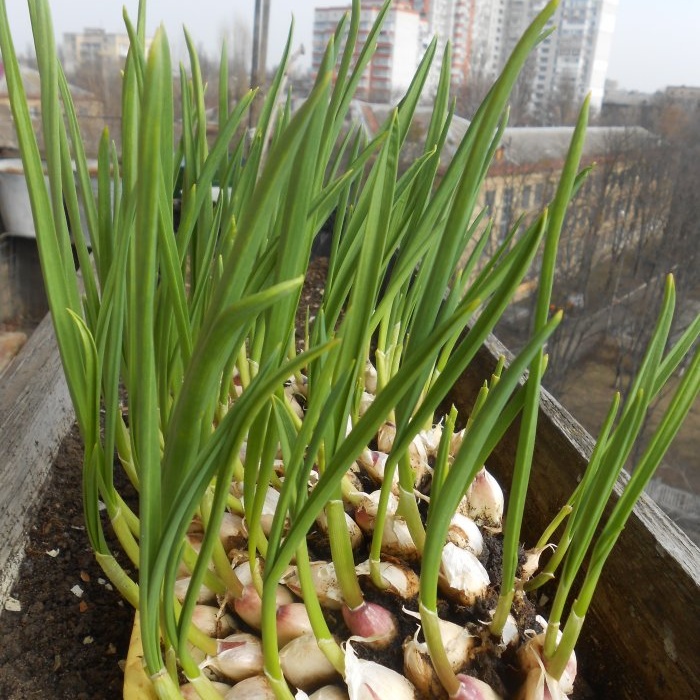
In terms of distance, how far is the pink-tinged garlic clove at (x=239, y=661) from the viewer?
265mm

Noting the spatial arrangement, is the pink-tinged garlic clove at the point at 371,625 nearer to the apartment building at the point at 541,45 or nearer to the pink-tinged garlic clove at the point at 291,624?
the pink-tinged garlic clove at the point at 291,624

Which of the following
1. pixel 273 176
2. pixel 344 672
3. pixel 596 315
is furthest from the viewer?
pixel 596 315

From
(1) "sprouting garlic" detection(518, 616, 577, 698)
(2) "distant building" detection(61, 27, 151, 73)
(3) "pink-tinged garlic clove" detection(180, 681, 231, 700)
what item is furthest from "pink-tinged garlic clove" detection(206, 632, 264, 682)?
(2) "distant building" detection(61, 27, 151, 73)

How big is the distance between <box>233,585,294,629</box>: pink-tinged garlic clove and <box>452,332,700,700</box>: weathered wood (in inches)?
6.0

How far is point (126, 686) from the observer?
0.27 metres

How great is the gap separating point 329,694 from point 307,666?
A: 0.01m

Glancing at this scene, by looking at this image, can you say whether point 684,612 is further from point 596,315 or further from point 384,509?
point 596,315

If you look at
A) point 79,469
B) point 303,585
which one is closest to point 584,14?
point 79,469

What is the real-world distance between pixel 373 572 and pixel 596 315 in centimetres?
151

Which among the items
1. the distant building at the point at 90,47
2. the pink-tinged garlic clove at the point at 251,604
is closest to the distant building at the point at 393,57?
the distant building at the point at 90,47

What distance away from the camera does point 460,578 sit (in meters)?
0.30

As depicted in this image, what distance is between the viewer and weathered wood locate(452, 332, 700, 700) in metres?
0.28

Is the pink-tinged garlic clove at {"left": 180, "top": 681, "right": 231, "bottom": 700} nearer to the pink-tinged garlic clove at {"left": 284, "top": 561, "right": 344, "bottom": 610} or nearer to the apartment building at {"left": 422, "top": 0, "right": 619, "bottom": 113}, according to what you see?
the pink-tinged garlic clove at {"left": 284, "top": 561, "right": 344, "bottom": 610}

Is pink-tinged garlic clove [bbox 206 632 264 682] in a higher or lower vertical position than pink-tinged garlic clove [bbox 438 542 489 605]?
lower
